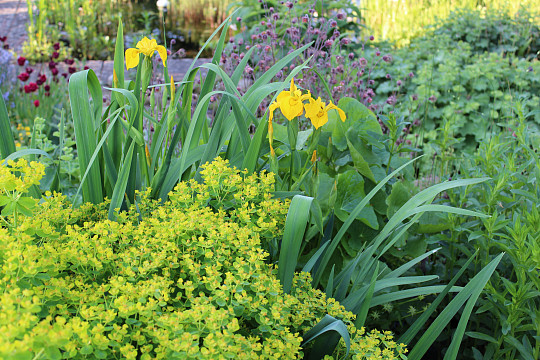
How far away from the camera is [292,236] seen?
137cm

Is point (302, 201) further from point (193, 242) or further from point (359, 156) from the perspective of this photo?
point (359, 156)

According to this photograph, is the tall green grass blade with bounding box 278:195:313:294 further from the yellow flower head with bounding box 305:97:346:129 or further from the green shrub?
the yellow flower head with bounding box 305:97:346:129

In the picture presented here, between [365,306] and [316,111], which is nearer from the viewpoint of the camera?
[365,306]

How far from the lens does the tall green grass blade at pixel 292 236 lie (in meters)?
1.34

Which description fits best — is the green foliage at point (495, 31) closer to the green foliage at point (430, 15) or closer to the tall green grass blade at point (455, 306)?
the green foliage at point (430, 15)

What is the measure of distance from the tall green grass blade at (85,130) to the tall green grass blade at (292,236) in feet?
2.30

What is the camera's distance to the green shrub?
925 millimetres

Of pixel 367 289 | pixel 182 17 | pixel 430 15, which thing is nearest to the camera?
pixel 367 289

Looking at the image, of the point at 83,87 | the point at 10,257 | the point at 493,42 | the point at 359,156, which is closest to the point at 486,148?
the point at 359,156

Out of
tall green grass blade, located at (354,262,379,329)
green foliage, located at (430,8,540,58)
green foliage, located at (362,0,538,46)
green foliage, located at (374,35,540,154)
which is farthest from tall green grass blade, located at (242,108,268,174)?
green foliage, located at (430,8,540,58)

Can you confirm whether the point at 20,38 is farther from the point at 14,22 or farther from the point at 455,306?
the point at 455,306

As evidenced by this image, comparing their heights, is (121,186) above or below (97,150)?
below

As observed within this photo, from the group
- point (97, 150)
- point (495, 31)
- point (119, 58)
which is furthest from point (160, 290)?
point (495, 31)

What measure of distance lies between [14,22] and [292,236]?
22.8 feet
